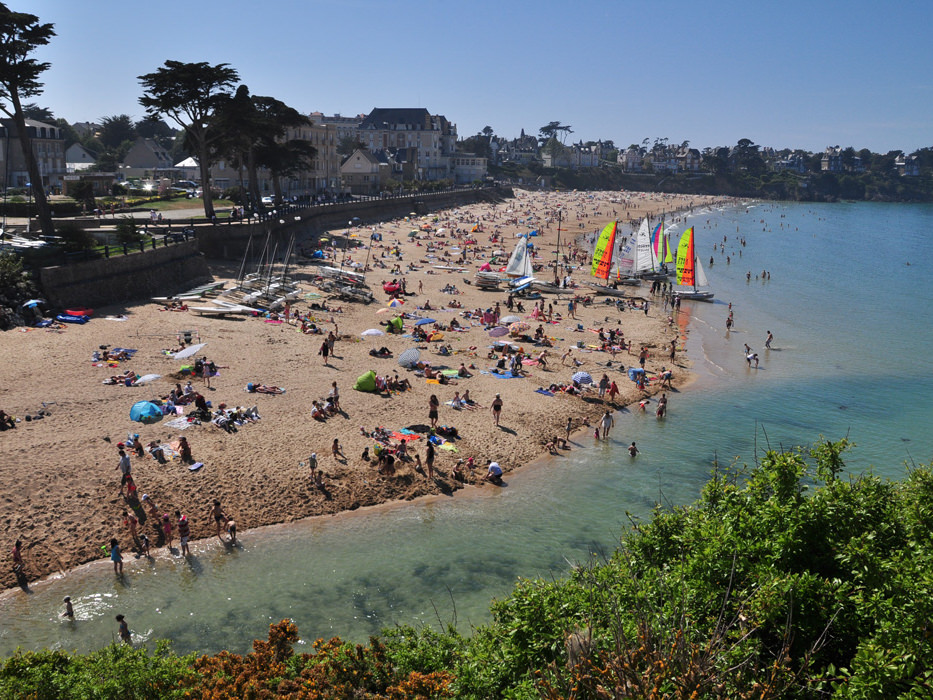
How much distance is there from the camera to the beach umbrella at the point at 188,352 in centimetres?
2450

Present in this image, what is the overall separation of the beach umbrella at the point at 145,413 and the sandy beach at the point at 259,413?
29 centimetres

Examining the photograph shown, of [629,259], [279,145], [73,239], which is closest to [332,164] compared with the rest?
[279,145]

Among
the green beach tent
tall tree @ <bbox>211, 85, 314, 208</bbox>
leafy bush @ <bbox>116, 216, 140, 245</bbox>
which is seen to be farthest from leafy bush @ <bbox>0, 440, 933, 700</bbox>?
tall tree @ <bbox>211, 85, 314, 208</bbox>

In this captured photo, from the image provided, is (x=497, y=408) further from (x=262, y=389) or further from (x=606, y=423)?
(x=262, y=389)

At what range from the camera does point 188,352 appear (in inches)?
974

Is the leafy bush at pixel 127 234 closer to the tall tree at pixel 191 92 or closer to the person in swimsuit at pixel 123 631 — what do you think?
the tall tree at pixel 191 92

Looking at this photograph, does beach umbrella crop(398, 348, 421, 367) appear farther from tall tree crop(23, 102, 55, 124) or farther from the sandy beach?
tall tree crop(23, 102, 55, 124)

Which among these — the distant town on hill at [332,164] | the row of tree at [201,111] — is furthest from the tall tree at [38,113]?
the row of tree at [201,111]

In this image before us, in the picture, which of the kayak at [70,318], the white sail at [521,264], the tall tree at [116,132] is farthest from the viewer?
the tall tree at [116,132]

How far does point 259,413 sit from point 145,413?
3182mm

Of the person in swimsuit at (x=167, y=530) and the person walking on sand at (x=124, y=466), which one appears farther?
the person walking on sand at (x=124, y=466)

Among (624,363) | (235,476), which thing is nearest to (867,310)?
(624,363)

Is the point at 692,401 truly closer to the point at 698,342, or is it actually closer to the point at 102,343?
the point at 698,342

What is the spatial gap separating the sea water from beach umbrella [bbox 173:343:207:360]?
34.9ft
